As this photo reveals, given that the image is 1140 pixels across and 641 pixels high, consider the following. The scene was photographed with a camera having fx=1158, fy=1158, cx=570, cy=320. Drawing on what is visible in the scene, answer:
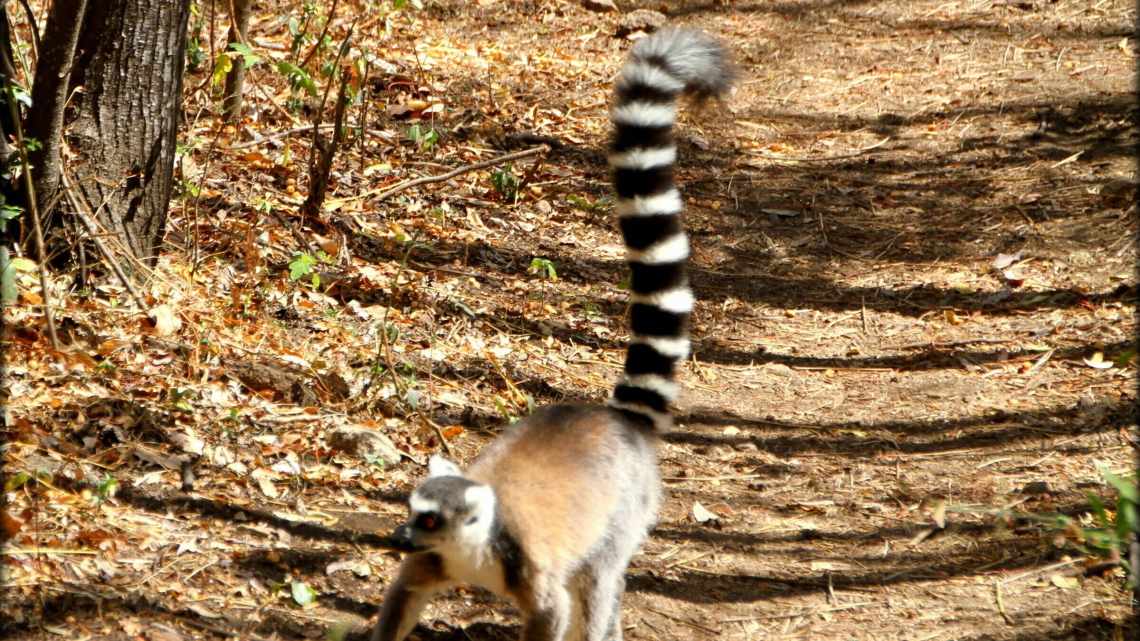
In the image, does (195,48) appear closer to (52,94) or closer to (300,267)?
(300,267)

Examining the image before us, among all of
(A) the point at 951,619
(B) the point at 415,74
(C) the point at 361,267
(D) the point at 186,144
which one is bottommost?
(A) the point at 951,619

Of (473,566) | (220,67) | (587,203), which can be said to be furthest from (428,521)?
(587,203)

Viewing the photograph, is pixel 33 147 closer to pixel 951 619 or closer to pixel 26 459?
pixel 26 459

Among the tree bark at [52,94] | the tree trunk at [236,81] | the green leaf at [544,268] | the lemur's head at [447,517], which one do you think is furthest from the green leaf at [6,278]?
the green leaf at [544,268]

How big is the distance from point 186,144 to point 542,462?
3408 millimetres

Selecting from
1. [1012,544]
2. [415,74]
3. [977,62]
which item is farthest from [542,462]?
[977,62]

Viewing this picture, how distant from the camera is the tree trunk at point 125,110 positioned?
5.09 meters

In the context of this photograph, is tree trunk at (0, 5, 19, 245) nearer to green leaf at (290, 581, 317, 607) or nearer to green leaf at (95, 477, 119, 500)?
green leaf at (95, 477, 119, 500)

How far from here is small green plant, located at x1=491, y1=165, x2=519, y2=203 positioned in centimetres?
738

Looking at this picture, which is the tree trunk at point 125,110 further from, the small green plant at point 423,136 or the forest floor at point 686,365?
the small green plant at point 423,136

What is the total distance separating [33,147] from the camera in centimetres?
475

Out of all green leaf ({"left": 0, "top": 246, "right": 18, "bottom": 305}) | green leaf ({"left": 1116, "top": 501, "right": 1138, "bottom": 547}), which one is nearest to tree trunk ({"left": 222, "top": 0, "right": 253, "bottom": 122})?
green leaf ({"left": 0, "top": 246, "right": 18, "bottom": 305})

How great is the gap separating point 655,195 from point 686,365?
215 centimetres

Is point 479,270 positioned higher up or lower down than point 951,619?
higher up
